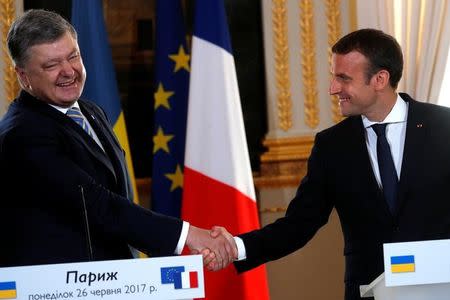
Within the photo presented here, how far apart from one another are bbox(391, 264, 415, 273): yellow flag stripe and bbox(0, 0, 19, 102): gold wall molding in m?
3.07

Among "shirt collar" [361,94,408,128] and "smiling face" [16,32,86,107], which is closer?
"smiling face" [16,32,86,107]

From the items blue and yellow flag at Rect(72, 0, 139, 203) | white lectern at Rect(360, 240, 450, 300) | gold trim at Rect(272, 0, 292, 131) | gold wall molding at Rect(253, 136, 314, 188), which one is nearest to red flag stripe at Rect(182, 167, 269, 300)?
blue and yellow flag at Rect(72, 0, 139, 203)

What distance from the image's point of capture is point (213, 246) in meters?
3.50

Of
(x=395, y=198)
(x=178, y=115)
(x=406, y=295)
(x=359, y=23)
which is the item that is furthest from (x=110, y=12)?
(x=406, y=295)

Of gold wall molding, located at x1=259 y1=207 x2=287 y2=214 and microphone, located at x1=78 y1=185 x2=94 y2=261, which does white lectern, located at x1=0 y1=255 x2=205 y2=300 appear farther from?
gold wall molding, located at x1=259 y1=207 x2=287 y2=214

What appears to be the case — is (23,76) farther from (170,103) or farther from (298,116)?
(298,116)

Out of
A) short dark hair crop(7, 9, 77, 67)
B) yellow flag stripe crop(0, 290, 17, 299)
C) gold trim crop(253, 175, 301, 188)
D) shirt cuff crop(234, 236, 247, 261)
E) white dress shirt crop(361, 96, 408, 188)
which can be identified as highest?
short dark hair crop(7, 9, 77, 67)

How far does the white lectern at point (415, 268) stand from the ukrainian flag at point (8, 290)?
100 centimetres

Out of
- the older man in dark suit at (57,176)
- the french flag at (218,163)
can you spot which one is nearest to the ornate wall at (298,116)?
the french flag at (218,163)

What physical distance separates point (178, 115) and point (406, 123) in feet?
5.87

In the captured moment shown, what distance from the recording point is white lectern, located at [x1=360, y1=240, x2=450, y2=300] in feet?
8.43

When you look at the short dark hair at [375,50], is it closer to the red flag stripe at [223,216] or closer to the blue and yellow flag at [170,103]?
the red flag stripe at [223,216]

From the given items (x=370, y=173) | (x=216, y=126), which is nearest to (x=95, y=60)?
(x=216, y=126)

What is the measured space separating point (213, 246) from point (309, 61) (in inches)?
76.8
